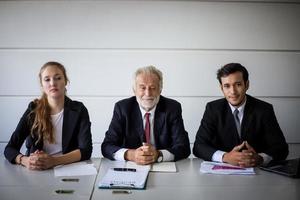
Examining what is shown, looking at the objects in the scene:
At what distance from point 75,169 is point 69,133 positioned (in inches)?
16.0

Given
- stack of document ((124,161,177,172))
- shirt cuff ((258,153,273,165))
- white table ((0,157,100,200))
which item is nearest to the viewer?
white table ((0,157,100,200))

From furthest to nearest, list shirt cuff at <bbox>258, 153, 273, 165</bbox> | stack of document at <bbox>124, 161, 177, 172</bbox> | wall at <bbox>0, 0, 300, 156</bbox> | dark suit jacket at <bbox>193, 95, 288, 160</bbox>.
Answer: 1. wall at <bbox>0, 0, 300, 156</bbox>
2. dark suit jacket at <bbox>193, 95, 288, 160</bbox>
3. shirt cuff at <bbox>258, 153, 273, 165</bbox>
4. stack of document at <bbox>124, 161, 177, 172</bbox>

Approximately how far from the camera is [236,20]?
11.3 ft

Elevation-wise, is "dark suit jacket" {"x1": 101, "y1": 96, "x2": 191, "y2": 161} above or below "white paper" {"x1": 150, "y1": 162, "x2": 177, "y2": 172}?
above

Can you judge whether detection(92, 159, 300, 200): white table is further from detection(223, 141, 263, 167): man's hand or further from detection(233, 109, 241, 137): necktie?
detection(233, 109, 241, 137): necktie

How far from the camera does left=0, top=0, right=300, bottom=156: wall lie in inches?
134

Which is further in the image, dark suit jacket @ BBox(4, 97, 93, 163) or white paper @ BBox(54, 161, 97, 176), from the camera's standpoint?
dark suit jacket @ BBox(4, 97, 93, 163)

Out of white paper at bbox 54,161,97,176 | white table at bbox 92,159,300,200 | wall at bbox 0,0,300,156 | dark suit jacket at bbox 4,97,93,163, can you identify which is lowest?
white table at bbox 92,159,300,200

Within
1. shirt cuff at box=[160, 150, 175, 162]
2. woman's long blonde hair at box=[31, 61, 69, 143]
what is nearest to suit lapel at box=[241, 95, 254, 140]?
shirt cuff at box=[160, 150, 175, 162]

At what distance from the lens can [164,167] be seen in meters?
2.21

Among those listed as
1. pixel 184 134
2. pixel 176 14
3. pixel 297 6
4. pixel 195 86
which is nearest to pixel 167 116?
pixel 184 134

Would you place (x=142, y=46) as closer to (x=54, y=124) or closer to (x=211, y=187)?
(x=54, y=124)

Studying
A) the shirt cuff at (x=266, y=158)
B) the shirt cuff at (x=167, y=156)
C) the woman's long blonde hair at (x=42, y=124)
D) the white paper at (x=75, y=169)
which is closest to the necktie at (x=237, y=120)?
the shirt cuff at (x=266, y=158)

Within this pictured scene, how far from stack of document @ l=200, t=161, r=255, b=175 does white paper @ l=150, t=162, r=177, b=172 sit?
0.54ft
